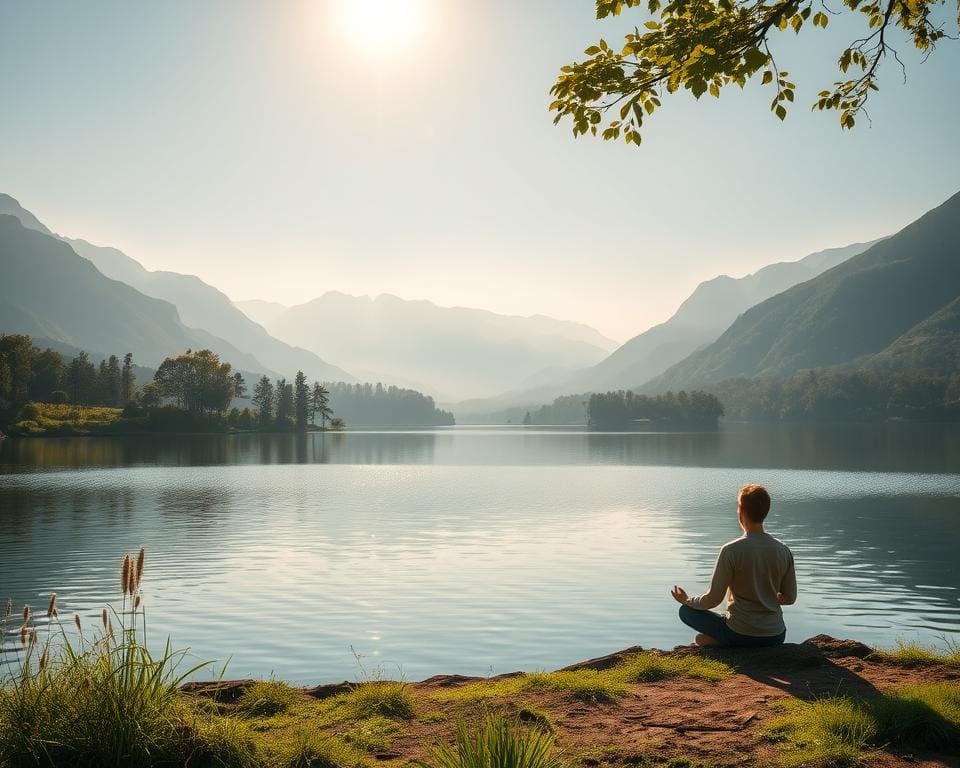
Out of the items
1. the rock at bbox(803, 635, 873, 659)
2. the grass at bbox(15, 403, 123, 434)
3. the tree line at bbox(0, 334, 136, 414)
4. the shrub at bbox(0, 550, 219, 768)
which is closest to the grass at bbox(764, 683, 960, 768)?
the rock at bbox(803, 635, 873, 659)

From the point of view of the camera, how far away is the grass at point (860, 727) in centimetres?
778

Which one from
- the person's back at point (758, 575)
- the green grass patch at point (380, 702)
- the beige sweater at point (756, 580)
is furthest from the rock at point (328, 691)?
the person's back at point (758, 575)

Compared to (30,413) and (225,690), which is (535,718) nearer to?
(225,690)

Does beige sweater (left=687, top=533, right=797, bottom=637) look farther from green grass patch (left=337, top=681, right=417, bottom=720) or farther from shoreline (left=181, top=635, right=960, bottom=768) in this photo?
green grass patch (left=337, top=681, right=417, bottom=720)

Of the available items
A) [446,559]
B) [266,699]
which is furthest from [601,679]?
[446,559]

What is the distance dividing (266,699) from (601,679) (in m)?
5.09

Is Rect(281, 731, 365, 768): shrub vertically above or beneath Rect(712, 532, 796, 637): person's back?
beneath

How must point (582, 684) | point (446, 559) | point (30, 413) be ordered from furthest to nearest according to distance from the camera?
point (30, 413)
point (446, 559)
point (582, 684)

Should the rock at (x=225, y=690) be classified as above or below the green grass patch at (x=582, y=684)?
below

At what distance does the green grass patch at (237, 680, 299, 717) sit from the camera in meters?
10.5

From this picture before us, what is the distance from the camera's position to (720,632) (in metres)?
12.7

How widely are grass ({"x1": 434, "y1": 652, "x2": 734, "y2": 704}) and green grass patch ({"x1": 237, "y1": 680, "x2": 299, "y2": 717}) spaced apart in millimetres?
2250

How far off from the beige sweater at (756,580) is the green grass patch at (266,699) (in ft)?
21.9

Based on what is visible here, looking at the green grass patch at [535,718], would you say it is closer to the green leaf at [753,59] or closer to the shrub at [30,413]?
the green leaf at [753,59]
